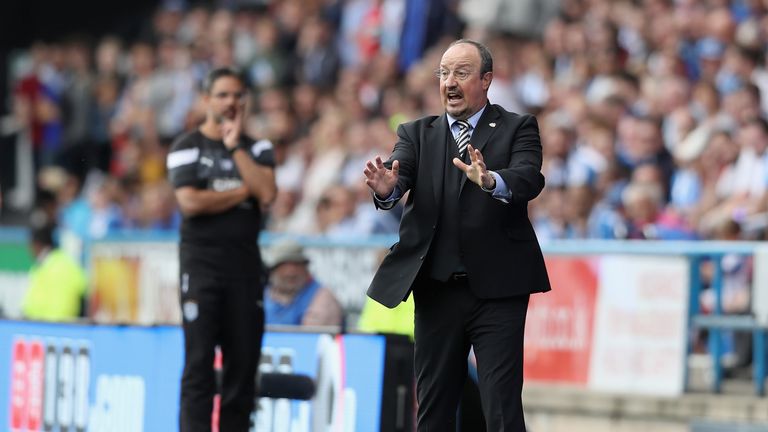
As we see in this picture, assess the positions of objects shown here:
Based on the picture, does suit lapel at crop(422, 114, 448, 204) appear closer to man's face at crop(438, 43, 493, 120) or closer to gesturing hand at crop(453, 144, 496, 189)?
man's face at crop(438, 43, 493, 120)

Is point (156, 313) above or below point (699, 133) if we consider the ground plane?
below

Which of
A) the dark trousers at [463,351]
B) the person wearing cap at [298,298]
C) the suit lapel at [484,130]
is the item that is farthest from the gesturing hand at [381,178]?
the person wearing cap at [298,298]

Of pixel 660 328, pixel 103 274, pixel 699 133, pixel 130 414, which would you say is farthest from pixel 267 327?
pixel 103 274

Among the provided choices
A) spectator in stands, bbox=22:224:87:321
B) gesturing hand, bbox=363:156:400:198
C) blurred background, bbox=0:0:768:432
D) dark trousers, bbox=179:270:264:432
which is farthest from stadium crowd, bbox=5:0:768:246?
gesturing hand, bbox=363:156:400:198

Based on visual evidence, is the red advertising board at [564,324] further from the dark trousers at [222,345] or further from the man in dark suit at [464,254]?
the man in dark suit at [464,254]

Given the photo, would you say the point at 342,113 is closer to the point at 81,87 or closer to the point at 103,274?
the point at 103,274

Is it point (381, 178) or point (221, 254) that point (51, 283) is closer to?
point (221, 254)

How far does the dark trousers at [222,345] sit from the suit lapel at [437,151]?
7.73 feet

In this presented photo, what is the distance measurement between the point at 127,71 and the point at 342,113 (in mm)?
6261

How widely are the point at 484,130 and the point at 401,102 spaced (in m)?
10.3

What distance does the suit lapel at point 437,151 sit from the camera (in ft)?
24.1

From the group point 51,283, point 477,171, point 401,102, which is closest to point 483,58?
point 477,171

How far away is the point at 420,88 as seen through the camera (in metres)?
17.7

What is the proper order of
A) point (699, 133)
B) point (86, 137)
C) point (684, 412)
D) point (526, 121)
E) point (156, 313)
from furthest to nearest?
point (86, 137) < point (156, 313) < point (699, 133) < point (684, 412) < point (526, 121)
